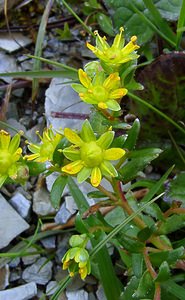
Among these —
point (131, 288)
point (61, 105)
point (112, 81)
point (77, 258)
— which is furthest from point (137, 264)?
point (61, 105)

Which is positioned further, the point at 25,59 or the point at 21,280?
the point at 25,59

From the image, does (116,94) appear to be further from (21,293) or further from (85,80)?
(21,293)

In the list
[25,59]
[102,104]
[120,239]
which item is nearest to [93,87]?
[102,104]

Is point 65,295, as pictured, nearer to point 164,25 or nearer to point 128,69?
point 128,69

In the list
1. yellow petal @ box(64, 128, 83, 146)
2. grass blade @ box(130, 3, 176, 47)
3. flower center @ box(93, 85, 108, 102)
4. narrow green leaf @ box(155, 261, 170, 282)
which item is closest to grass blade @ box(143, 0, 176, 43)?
grass blade @ box(130, 3, 176, 47)

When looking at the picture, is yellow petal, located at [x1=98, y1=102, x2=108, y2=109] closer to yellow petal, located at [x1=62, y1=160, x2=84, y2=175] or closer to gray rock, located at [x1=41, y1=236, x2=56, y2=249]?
yellow petal, located at [x1=62, y1=160, x2=84, y2=175]

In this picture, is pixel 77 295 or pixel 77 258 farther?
pixel 77 295
